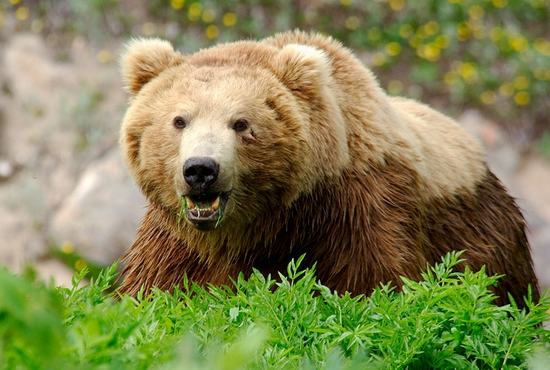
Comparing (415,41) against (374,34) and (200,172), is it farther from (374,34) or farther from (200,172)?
(200,172)

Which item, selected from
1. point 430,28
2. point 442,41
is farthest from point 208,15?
point 442,41

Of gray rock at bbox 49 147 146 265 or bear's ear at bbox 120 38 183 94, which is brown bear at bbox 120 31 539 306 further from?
gray rock at bbox 49 147 146 265

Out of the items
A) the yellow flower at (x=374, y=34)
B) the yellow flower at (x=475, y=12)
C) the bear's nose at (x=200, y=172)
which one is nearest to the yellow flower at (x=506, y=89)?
the yellow flower at (x=475, y=12)

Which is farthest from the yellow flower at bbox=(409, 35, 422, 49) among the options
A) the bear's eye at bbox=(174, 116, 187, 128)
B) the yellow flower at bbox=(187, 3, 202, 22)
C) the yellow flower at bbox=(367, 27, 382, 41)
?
the bear's eye at bbox=(174, 116, 187, 128)

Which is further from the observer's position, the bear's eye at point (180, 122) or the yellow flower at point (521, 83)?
the yellow flower at point (521, 83)

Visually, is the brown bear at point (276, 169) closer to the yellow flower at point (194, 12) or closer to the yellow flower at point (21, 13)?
the yellow flower at point (194, 12)

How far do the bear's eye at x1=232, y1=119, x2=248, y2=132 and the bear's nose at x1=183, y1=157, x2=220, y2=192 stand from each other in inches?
17.3

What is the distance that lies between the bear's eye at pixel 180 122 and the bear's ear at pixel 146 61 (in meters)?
0.54

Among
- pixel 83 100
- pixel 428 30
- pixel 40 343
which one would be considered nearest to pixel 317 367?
pixel 40 343

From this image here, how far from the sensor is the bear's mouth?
4.32 meters

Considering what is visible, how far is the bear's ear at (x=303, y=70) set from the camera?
15.4 ft

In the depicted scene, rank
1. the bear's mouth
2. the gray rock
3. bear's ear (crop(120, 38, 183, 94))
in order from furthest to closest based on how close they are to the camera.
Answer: the gray rock, bear's ear (crop(120, 38, 183, 94)), the bear's mouth

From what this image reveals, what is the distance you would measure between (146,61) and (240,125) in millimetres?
845

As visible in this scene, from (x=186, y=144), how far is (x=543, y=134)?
25.0ft
